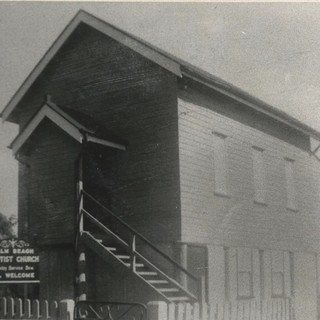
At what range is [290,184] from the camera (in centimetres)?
2047

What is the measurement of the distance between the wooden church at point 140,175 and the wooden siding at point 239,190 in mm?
54

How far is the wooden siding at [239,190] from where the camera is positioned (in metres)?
15.2

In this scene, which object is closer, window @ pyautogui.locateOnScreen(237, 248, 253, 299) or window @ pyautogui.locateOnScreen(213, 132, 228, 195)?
window @ pyautogui.locateOnScreen(213, 132, 228, 195)

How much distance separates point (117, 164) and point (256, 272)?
544 centimetres

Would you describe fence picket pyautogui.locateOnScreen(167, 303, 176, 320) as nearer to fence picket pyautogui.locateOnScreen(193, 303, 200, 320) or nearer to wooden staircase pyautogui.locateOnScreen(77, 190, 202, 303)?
fence picket pyautogui.locateOnScreen(193, 303, 200, 320)

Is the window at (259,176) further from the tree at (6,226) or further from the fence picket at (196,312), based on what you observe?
the tree at (6,226)

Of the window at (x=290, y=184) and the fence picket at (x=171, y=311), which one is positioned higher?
the window at (x=290, y=184)

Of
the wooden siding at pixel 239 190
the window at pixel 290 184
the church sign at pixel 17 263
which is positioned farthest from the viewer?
the window at pixel 290 184

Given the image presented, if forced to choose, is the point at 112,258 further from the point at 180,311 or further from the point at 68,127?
the point at 180,311

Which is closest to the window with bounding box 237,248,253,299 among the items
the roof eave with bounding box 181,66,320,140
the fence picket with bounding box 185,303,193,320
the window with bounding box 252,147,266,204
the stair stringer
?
the window with bounding box 252,147,266,204

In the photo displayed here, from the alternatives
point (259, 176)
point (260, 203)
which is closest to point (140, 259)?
point (260, 203)

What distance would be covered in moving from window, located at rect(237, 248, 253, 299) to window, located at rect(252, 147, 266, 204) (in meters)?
1.86

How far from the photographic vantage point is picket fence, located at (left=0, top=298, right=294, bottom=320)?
934 cm

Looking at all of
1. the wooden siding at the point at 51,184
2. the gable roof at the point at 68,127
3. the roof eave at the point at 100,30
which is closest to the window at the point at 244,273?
the gable roof at the point at 68,127
